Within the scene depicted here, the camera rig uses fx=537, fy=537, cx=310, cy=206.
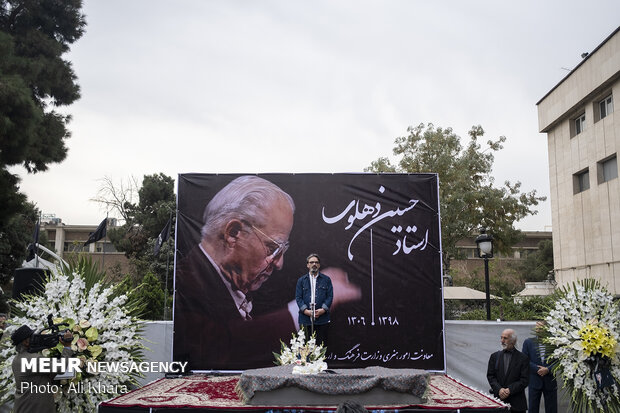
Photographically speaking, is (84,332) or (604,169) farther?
(604,169)

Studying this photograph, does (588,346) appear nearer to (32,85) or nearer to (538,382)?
(538,382)

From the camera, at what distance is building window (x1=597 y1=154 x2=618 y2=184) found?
63.4 ft

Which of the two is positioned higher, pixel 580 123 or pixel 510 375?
pixel 580 123

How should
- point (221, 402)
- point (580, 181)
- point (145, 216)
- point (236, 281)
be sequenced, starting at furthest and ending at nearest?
point (145, 216) < point (580, 181) < point (236, 281) < point (221, 402)

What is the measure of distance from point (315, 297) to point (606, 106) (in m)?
17.4

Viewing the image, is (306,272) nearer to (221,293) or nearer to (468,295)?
(221,293)

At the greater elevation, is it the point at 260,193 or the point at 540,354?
the point at 260,193

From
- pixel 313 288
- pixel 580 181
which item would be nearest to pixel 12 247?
pixel 313 288

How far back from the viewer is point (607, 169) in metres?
19.9

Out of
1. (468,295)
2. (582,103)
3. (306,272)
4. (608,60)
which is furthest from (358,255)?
(582,103)

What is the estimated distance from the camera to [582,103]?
2078 centimetres

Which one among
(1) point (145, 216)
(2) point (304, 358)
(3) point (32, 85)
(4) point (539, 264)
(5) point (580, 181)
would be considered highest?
(3) point (32, 85)

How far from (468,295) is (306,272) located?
11.8m

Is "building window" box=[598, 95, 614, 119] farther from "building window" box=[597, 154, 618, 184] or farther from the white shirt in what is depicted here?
the white shirt
